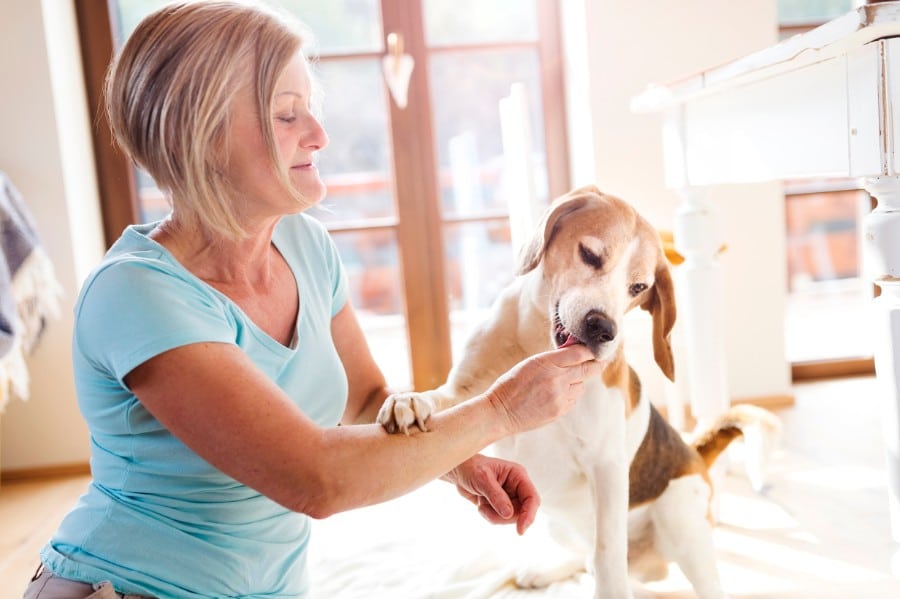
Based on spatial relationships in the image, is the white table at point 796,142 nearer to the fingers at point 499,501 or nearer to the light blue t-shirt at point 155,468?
the fingers at point 499,501

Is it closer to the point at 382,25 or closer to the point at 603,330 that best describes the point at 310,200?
the point at 603,330

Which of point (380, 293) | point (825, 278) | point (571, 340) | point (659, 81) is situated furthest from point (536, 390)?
point (825, 278)

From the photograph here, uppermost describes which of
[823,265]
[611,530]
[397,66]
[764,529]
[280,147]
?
[397,66]

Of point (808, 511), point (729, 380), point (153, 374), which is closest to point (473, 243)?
point (729, 380)

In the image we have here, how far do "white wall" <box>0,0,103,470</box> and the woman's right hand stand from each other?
1849mm

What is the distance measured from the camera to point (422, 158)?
2812mm

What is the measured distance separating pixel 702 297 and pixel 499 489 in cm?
83

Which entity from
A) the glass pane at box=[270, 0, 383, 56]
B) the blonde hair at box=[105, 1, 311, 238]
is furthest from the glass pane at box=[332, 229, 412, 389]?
the blonde hair at box=[105, 1, 311, 238]

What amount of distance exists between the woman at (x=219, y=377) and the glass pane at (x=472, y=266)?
1.76 meters

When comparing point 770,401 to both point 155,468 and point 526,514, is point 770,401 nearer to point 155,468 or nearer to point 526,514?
point 526,514

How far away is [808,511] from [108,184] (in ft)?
7.21

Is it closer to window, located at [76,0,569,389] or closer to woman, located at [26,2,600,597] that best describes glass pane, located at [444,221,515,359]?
window, located at [76,0,569,389]

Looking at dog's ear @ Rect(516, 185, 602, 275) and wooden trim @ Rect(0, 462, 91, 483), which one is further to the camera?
wooden trim @ Rect(0, 462, 91, 483)

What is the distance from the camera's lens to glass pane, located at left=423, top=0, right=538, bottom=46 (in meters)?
2.77
